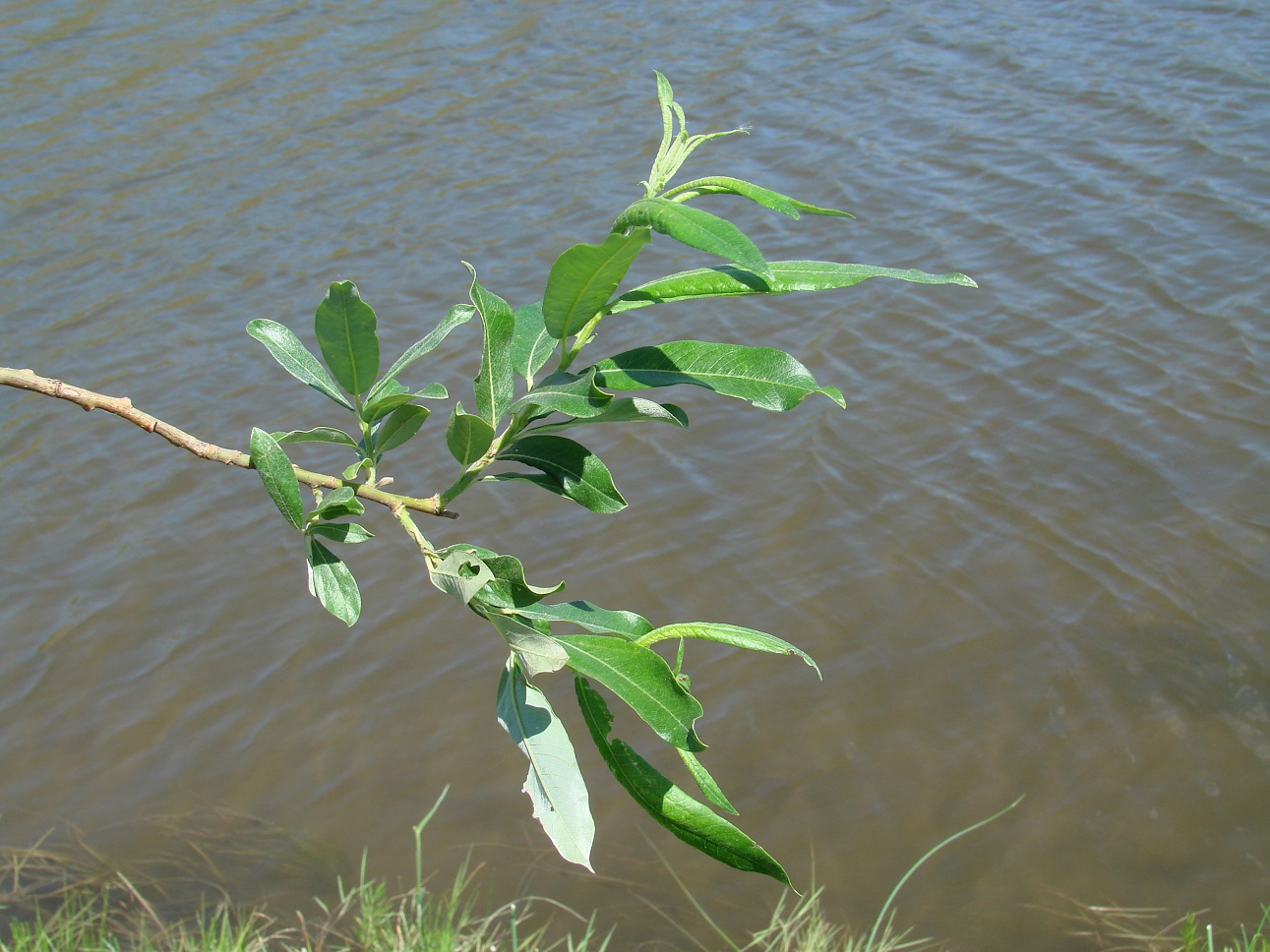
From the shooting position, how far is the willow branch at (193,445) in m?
0.78

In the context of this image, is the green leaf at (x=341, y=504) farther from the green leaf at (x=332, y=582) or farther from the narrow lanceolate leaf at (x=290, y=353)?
the narrow lanceolate leaf at (x=290, y=353)

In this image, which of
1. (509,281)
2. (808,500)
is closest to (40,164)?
(509,281)

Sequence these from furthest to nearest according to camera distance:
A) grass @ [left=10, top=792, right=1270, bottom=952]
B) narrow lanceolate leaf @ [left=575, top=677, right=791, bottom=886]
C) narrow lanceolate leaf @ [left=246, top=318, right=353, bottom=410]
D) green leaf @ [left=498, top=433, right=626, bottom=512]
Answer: grass @ [left=10, top=792, right=1270, bottom=952] < narrow lanceolate leaf @ [left=246, top=318, right=353, bottom=410] < green leaf @ [left=498, top=433, right=626, bottom=512] < narrow lanceolate leaf @ [left=575, top=677, right=791, bottom=886]

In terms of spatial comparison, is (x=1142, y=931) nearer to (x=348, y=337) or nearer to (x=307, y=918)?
(x=307, y=918)

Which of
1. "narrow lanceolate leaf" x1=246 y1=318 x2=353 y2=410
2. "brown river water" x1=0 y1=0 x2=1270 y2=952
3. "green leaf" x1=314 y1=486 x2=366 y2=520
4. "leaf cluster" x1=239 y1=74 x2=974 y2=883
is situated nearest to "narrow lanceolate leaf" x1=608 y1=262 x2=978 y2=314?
"leaf cluster" x1=239 y1=74 x2=974 y2=883

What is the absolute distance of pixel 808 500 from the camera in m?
4.60

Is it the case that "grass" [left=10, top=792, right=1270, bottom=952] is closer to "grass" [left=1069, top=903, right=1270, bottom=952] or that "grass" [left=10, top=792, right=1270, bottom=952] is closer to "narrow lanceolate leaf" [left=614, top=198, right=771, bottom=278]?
"grass" [left=1069, top=903, right=1270, bottom=952]

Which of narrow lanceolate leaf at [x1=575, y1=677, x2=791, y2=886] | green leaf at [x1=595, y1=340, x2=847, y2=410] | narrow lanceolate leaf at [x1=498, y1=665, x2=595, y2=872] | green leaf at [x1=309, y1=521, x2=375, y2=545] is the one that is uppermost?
green leaf at [x1=595, y1=340, x2=847, y2=410]

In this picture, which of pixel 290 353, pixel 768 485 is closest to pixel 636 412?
pixel 290 353

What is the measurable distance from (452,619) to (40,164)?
190 inches

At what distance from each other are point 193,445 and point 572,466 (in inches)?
13.3

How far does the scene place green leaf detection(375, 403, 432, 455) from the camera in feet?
2.84

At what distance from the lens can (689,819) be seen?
616 mm

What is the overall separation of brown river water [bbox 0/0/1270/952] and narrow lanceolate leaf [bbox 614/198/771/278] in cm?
301
